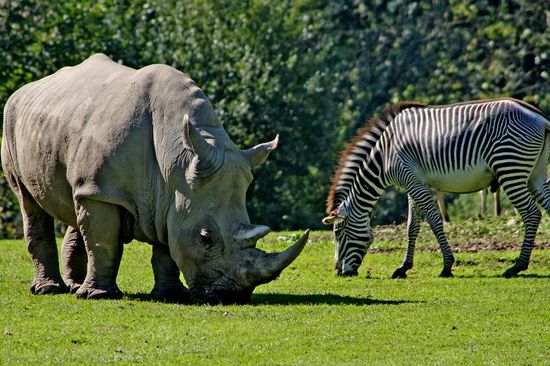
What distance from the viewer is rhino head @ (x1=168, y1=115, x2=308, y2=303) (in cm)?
1392

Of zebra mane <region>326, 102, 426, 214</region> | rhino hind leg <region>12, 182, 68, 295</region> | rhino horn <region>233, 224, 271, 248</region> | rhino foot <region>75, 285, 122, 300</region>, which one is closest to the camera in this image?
rhino horn <region>233, 224, 271, 248</region>

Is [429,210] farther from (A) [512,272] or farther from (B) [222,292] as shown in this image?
(B) [222,292]

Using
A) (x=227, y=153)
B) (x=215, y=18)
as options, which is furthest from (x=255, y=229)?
(x=215, y=18)

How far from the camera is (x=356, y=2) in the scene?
142ft

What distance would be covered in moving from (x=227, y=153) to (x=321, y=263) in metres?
6.40

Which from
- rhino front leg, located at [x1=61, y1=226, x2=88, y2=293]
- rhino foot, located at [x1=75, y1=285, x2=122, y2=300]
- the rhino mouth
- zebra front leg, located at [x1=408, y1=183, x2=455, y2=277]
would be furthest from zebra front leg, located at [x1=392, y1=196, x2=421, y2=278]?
rhino foot, located at [x1=75, y1=285, x2=122, y2=300]

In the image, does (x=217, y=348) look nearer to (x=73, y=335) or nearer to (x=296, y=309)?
(x=73, y=335)

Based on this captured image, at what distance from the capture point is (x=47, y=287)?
1614 cm

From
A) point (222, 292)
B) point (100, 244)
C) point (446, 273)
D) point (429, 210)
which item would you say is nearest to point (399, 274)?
point (446, 273)

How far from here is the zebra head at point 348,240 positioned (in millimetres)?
18984

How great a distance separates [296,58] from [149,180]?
24072mm

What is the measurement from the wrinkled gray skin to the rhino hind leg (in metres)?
0.04

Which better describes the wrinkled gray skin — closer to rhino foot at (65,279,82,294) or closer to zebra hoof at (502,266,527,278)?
rhino foot at (65,279,82,294)

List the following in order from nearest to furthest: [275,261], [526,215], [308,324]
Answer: [308,324], [275,261], [526,215]
